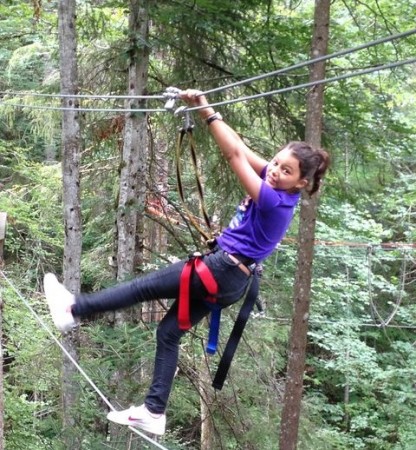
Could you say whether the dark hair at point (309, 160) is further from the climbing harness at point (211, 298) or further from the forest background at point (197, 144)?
the forest background at point (197, 144)

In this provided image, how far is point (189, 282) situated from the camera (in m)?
2.41

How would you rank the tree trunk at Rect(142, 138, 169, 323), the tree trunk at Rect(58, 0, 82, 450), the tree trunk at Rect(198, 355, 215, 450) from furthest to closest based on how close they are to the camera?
the tree trunk at Rect(142, 138, 169, 323)
the tree trunk at Rect(198, 355, 215, 450)
the tree trunk at Rect(58, 0, 82, 450)

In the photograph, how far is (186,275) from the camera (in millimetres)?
2404

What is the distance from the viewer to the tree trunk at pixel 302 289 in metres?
4.58

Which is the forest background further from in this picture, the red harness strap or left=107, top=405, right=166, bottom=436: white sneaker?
the red harness strap

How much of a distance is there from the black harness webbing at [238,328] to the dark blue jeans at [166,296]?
107 mm

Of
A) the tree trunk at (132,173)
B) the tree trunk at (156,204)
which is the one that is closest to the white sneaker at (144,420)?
the tree trunk at (132,173)

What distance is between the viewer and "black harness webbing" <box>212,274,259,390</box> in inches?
103

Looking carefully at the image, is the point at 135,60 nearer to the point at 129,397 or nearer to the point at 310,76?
the point at 310,76

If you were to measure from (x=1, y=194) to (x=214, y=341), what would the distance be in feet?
19.7

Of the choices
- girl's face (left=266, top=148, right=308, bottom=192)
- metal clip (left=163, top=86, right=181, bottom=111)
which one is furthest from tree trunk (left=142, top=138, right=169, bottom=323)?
girl's face (left=266, top=148, right=308, bottom=192)

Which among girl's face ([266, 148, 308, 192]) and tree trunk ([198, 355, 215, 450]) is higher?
girl's face ([266, 148, 308, 192])

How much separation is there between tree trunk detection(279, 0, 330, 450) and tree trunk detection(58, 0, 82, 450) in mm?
1670

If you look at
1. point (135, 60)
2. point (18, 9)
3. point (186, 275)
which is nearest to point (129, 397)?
point (186, 275)
